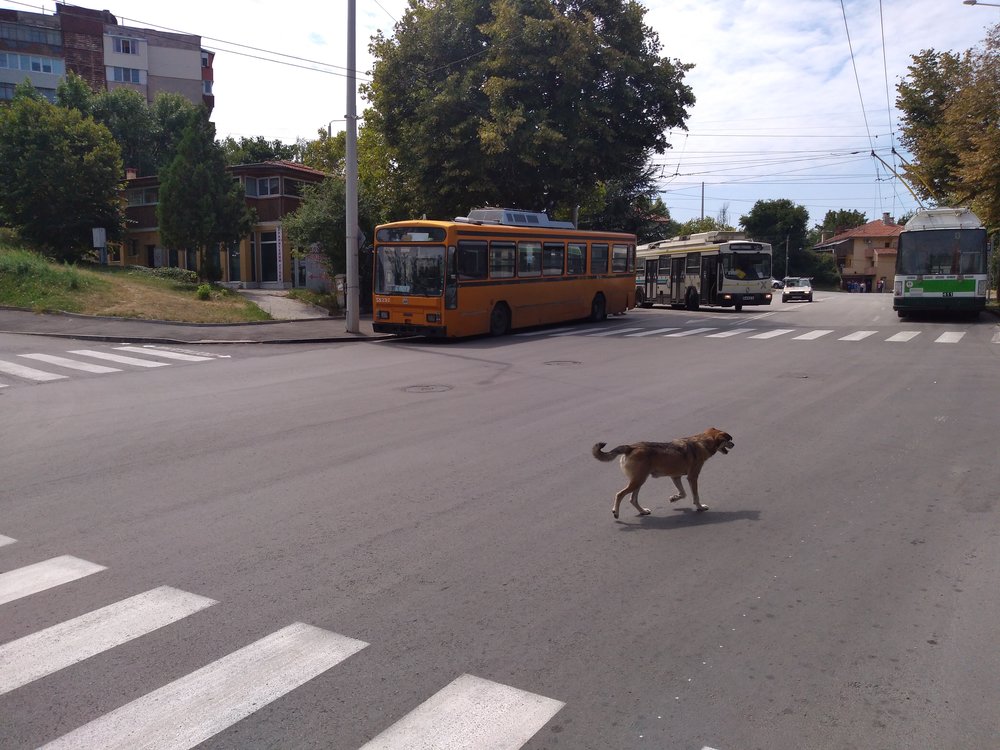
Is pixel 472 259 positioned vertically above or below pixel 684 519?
above

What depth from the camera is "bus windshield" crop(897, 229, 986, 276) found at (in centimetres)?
2686

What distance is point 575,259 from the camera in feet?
88.6

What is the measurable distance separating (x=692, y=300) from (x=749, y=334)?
1473cm

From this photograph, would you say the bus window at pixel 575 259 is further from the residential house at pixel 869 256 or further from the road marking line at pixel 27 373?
the residential house at pixel 869 256

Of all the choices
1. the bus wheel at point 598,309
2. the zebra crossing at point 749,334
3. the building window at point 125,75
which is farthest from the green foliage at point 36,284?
the building window at point 125,75

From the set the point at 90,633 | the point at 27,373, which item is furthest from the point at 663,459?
the point at 27,373

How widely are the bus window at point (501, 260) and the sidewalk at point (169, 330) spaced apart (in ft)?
Result: 11.6

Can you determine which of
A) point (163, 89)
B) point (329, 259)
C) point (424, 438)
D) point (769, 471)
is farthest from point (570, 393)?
point (163, 89)

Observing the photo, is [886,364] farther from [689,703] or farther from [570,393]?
[689,703]

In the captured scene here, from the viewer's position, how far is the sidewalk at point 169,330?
803 inches

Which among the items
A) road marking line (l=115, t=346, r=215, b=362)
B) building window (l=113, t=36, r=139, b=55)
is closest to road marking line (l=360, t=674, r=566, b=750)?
road marking line (l=115, t=346, r=215, b=362)

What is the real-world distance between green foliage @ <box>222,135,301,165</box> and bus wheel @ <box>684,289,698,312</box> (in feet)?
121

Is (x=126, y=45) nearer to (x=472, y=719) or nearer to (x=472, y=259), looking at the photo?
(x=472, y=259)

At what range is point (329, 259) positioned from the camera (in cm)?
2912
